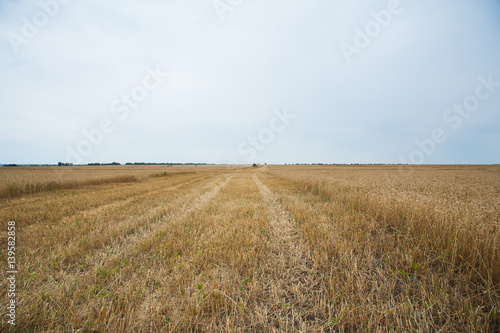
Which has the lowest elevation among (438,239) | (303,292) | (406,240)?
(303,292)

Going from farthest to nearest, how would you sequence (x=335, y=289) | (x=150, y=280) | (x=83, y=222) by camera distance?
(x=83, y=222)
(x=150, y=280)
(x=335, y=289)

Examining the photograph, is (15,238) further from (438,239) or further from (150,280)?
(438,239)

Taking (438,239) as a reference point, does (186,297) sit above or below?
below

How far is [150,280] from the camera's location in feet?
10.1

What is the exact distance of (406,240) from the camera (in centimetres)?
416

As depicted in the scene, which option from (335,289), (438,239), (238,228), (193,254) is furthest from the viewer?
(238,228)

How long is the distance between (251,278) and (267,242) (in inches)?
53.6

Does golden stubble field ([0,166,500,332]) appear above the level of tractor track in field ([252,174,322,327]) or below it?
above

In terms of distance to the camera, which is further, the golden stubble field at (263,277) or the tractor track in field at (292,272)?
the tractor track in field at (292,272)

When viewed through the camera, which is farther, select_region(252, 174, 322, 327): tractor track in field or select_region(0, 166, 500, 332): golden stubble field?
select_region(252, 174, 322, 327): tractor track in field

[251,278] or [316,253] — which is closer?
[251,278]

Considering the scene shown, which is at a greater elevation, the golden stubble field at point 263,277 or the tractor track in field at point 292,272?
the golden stubble field at point 263,277

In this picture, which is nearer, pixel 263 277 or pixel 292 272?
pixel 263 277

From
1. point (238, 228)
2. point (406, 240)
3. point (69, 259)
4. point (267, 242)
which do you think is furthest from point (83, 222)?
point (406, 240)
